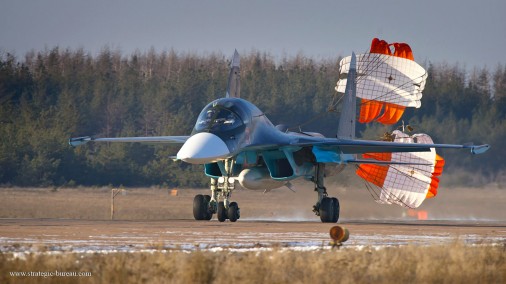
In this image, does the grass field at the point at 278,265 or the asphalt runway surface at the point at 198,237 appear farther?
the asphalt runway surface at the point at 198,237

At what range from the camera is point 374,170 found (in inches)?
1592

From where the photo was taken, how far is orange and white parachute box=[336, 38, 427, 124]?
38.4m

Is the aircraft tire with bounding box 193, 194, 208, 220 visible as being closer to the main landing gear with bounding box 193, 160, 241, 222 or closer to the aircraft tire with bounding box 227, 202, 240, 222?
the main landing gear with bounding box 193, 160, 241, 222

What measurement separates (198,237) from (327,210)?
10.3 metres

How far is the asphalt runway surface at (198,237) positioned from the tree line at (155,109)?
24987 millimetres

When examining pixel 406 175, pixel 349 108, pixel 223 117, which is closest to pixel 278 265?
pixel 223 117

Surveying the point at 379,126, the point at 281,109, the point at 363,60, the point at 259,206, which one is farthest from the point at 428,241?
the point at 281,109

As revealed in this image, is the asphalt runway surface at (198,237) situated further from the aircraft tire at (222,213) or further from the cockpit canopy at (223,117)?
the cockpit canopy at (223,117)

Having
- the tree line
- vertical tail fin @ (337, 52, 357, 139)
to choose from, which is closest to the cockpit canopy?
vertical tail fin @ (337, 52, 357, 139)

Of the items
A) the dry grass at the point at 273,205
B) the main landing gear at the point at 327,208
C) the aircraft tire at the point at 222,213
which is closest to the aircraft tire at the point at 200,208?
the aircraft tire at the point at 222,213

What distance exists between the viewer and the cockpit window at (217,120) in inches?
1140

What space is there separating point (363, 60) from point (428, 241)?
17.9 m

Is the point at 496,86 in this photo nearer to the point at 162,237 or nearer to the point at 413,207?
the point at 413,207

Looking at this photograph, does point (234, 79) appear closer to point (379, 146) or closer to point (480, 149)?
point (379, 146)
